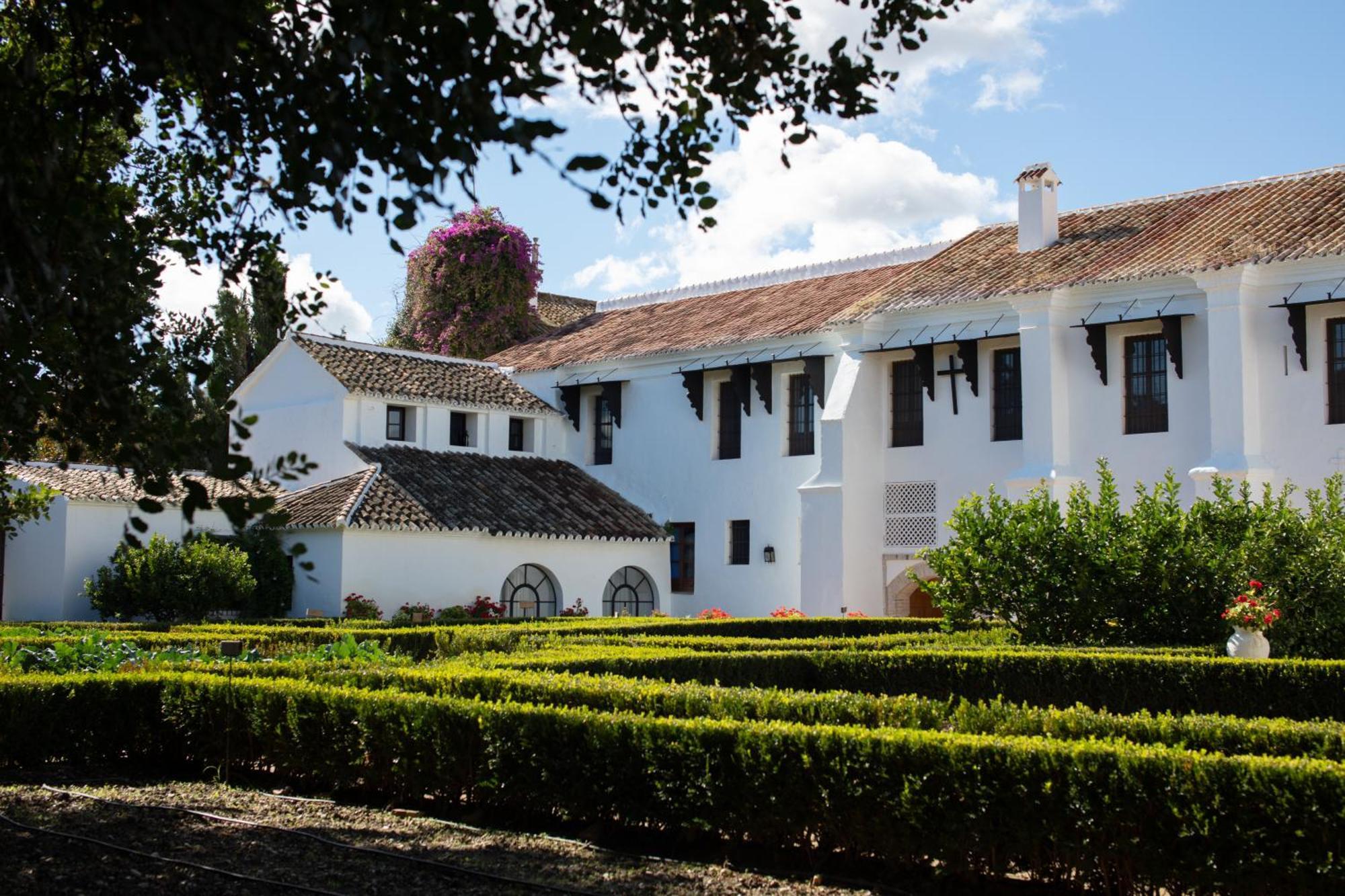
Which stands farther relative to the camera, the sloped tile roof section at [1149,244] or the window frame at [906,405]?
the window frame at [906,405]

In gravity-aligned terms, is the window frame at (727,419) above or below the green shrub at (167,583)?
above

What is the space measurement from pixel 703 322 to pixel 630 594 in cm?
674

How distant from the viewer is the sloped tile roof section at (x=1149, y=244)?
24.1 metres

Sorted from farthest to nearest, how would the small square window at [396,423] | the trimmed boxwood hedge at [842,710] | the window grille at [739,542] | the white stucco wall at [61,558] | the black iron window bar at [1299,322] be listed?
the small square window at [396,423] → the window grille at [739,542] → the white stucco wall at [61,558] → the black iron window bar at [1299,322] → the trimmed boxwood hedge at [842,710]

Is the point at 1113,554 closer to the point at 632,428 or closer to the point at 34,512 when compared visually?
the point at 34,512

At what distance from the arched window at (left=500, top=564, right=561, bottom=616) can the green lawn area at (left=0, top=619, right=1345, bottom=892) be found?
14813mm

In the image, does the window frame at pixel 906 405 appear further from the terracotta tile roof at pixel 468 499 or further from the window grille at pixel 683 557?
the terracotta tile roof at pixel 468 499

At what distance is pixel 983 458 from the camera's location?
2742 centimetres

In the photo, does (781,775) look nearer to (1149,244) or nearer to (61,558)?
(1149,244)

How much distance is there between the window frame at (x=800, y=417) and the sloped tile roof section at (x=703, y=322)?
129 centimetres

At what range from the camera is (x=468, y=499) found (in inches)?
1188

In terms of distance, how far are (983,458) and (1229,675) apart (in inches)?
514

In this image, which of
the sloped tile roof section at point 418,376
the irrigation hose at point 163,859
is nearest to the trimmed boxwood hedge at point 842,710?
the irrigation hose at point 163,859

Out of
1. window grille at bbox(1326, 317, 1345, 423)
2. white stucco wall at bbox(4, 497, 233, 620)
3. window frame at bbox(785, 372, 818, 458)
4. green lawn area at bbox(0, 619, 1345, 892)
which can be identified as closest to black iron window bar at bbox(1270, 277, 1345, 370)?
window grille at bbox(1326, 317, 1345, 423)
